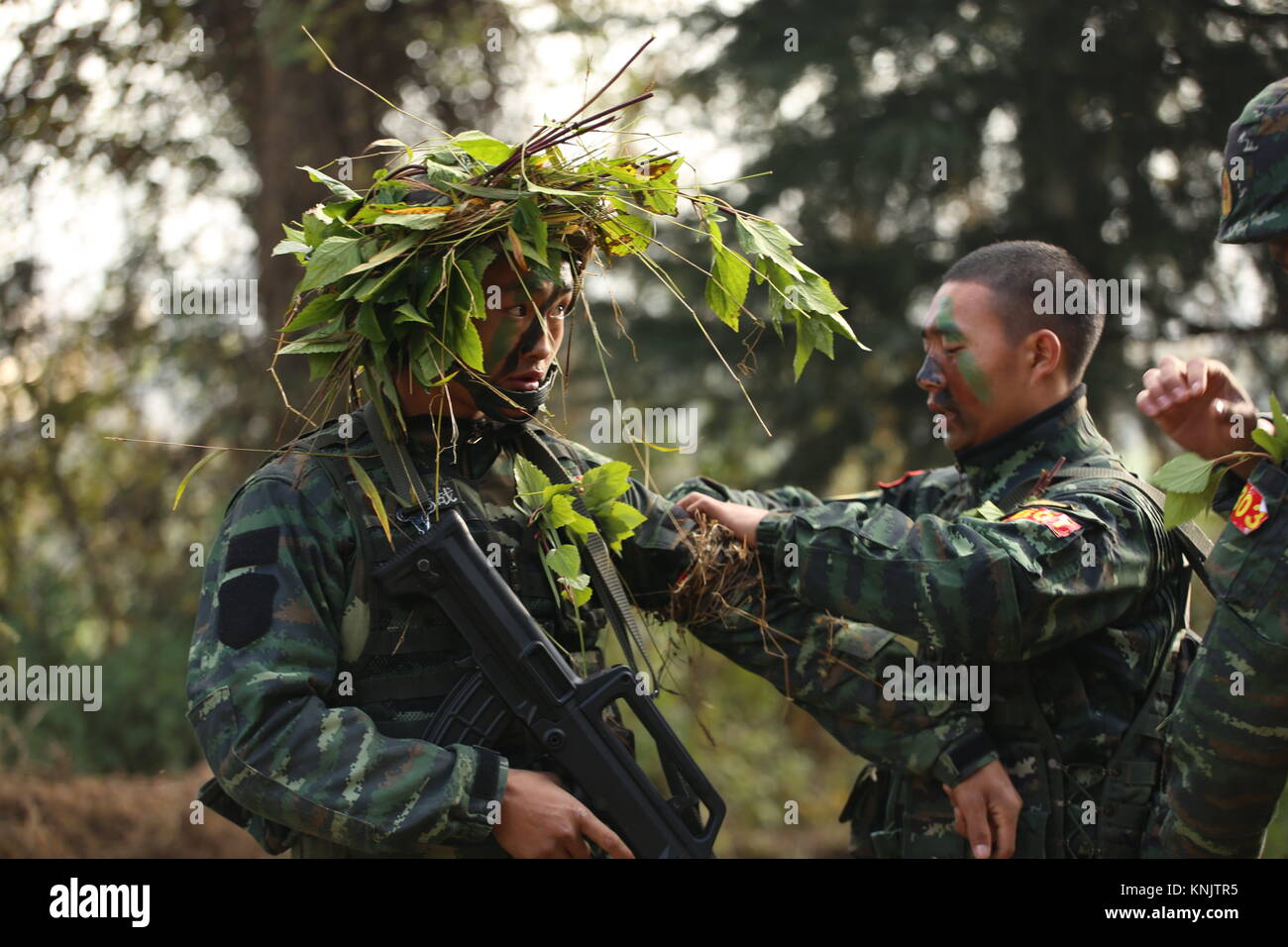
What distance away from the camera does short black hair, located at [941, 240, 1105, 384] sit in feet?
11.2

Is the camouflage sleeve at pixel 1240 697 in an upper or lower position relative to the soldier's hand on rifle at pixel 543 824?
upper

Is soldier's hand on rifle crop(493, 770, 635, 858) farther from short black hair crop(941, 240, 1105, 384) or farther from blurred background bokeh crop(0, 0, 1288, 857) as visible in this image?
blurred background bokeh crop(0, 0, 1288, 857)

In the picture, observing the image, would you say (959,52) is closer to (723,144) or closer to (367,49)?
(723,144)

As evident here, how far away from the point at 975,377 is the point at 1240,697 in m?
1.17

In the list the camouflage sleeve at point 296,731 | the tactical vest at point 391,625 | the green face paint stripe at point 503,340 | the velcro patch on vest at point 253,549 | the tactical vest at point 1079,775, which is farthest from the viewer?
the tactical vest at point 1079,775

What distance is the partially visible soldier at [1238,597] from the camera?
2598mm

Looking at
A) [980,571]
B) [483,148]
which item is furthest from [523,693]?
[483,148]

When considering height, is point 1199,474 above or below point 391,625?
above

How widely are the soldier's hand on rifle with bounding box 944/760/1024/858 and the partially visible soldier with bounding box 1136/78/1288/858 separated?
1.29 ft

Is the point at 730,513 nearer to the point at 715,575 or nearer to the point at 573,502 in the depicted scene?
the point at 715,575

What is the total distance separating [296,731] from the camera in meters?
2.49

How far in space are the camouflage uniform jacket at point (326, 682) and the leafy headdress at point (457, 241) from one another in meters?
0.27

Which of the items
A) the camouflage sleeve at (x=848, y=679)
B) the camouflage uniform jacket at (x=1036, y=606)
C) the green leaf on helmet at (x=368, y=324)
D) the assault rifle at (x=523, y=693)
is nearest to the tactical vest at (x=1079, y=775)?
the camouflage uniform jacket at (x=1036, y=606)

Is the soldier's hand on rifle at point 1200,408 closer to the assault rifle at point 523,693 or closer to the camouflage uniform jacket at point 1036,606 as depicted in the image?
the camouflage uniform jacket at point 1036,606
